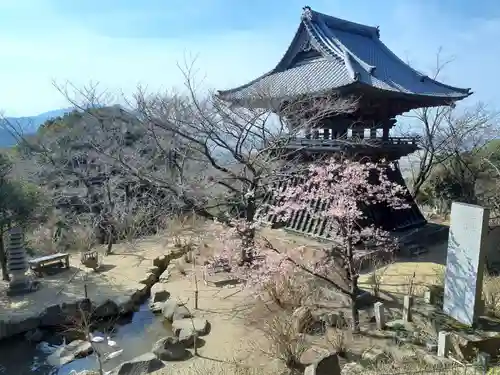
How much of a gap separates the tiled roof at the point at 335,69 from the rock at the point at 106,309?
6.44 m

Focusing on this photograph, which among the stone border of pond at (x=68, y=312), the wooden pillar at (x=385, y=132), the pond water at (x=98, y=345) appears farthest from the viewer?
the wooden pillar at (x=385, y=132)

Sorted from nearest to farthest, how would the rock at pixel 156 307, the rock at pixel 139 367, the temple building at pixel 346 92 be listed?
the rock at pixel 139 367
the rock at pixel 156 307
the temple building at pixel 346 92

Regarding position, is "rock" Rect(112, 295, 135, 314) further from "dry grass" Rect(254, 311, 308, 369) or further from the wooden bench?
"dry grass" Rect(254, 311, 308, 369)

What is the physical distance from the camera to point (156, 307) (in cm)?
876

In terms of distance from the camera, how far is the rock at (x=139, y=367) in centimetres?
603

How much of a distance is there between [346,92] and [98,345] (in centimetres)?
821

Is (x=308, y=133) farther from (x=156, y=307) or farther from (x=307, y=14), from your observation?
(x=156, y=307)

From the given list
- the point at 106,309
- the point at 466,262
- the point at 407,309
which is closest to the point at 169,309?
the point at 106,309

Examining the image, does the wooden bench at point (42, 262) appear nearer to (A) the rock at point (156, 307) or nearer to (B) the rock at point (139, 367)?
(A) the rock at point (156, 307)

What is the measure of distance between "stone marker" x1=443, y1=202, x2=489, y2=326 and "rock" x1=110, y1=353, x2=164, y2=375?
4855 mm

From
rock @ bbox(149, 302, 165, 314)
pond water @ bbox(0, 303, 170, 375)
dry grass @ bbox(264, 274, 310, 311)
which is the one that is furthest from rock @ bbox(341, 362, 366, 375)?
rock @ bbox(149, 302, 165, 314)

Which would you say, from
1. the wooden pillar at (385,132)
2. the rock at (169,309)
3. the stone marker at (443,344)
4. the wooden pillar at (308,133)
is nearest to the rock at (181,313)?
the rock at (169,309)

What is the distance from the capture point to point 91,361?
709 centimetres

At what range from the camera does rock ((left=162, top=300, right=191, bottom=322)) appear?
7.91m
